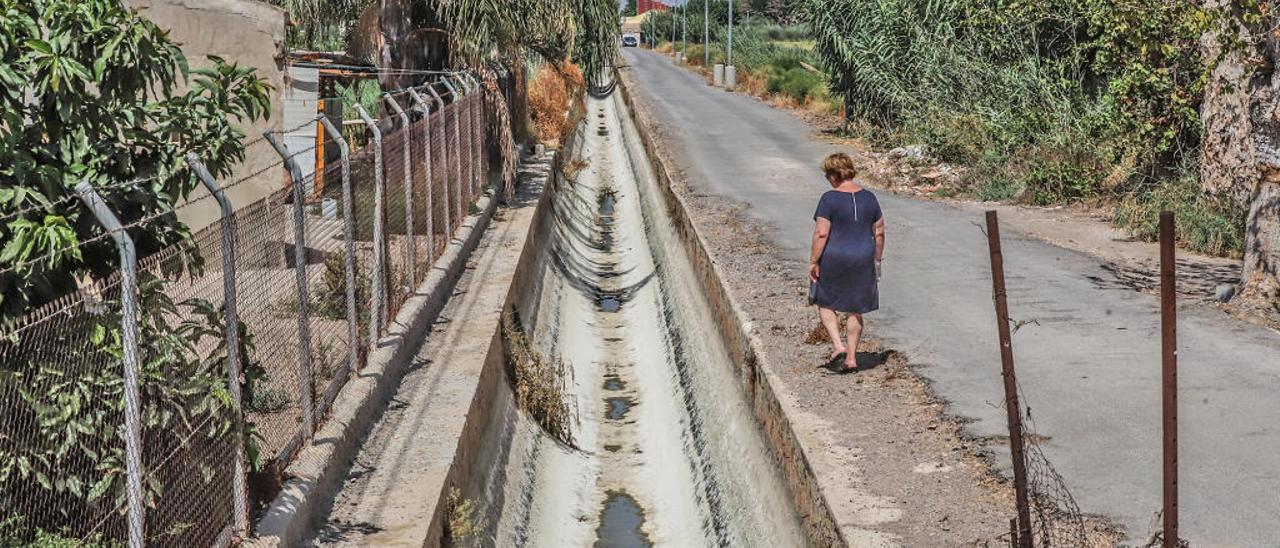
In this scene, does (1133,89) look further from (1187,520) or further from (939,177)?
(1187,520)

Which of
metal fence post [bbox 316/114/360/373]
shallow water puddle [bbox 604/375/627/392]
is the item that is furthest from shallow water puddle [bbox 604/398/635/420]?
metal fence post [bbox 316/114/360/373]

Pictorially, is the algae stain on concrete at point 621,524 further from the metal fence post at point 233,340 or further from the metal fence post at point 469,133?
the metal fence post at point 469,133

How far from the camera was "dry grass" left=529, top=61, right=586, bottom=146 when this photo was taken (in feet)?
109

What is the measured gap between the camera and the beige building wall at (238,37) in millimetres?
14336

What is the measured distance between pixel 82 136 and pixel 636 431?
8.88 m

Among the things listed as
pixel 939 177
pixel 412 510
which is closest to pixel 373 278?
pixel 412 510

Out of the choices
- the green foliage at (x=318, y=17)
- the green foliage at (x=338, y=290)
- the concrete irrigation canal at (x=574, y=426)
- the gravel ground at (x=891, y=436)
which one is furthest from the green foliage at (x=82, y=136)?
the green foliage at (x=318, y=17)

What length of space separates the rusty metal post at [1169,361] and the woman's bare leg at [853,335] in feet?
17.5

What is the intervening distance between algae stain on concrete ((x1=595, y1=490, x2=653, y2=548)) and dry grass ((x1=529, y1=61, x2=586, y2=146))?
1852cm

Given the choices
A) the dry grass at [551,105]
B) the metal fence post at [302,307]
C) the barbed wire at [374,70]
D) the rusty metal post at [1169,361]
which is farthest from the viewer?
the dry grass at [551,105]

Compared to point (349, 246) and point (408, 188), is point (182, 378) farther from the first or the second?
point (408, 188)

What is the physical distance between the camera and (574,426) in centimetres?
1430

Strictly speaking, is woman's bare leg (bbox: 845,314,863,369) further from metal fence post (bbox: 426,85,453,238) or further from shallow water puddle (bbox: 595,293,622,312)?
shallow water puddle (bbox: 595,293,622,312)

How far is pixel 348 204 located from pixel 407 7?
1140 cm
